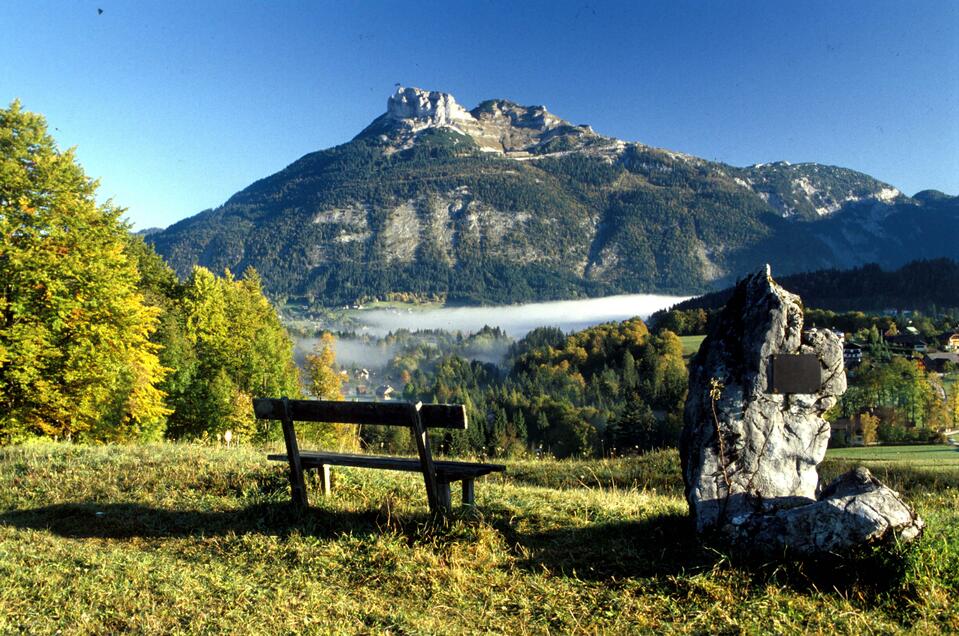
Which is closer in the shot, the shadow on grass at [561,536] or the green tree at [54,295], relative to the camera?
the shadow on grass at [561,536]

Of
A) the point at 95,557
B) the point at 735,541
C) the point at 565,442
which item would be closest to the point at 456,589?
the point at 735,541

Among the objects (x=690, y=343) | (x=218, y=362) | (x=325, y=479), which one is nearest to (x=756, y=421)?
(x=325, y=479)

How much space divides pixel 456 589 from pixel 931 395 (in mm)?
86011

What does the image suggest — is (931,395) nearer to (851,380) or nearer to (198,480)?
(851,380)

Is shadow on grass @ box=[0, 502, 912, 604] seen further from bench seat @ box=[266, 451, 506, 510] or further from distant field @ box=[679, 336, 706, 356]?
distant field @ box=[679, 336, 706, 356]

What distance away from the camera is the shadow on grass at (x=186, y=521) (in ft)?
27.2

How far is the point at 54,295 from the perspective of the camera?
17766 millimetres

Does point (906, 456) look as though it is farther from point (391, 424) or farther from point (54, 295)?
point (54, 295)

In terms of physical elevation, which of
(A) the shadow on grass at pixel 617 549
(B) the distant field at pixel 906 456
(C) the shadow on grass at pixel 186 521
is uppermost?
(C) the shadow on grass at pixel 186 521

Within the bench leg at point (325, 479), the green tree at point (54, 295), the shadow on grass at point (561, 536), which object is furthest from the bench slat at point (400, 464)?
A: the green tree at point (54, 295)

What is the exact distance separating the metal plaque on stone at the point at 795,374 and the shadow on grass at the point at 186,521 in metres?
4.76

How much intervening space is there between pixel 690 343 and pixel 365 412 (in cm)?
13403

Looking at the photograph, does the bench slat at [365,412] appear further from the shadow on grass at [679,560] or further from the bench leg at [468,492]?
the shadow on grass at [679,560]

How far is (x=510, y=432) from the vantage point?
273 ft
